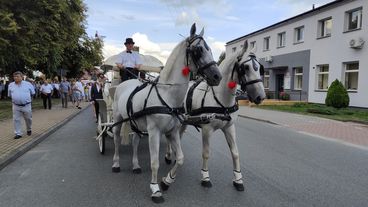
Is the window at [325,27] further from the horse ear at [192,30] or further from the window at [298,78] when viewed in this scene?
the horse ear at [192,30]

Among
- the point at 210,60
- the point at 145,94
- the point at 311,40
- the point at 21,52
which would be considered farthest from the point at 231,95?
the point at 311,40

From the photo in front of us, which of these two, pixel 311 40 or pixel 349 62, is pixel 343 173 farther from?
pixel 311 40

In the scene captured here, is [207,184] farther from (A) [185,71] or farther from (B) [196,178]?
(A) [185,71]

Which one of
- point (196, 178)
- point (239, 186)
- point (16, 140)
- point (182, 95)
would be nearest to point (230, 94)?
point (182, 95)

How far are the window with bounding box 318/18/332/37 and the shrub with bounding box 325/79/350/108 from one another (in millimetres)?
6848

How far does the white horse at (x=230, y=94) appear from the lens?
5.01 metres

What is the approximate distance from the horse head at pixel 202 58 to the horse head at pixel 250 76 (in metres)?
0.70

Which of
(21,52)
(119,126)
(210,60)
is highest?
(21,52)

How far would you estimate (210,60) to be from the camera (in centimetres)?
454

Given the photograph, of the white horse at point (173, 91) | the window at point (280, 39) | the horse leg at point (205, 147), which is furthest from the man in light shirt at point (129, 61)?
the window at point (280, 39)

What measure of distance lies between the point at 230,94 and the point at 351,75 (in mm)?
20530

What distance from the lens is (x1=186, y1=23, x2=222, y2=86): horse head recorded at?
4.48 metres

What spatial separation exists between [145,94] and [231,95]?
1.31 metres

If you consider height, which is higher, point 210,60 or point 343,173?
point 210,60
